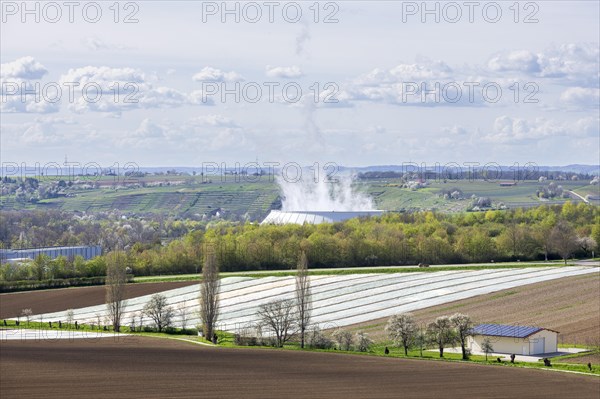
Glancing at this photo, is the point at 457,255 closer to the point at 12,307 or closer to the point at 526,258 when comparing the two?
the point at 526,258

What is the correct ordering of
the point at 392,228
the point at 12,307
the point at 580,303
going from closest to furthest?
1. the point at 580,303
2. the point at 12,307
3. the point at 392,228

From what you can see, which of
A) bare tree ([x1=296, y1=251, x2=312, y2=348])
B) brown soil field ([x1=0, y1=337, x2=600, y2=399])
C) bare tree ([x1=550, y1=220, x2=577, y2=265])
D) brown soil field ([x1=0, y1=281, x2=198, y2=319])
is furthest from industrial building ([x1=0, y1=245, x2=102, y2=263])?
brown soil field ([x1=0, y1=337, x2=600, y2=399])

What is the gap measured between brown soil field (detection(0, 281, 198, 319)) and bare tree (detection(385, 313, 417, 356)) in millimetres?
31600

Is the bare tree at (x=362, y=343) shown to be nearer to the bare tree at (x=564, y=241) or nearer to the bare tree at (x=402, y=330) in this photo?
the bare tree at (x=402, y=330)

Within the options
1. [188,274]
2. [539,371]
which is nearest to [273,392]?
[539,371]

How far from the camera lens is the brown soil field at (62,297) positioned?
84525 mm

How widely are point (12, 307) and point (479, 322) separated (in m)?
36.8

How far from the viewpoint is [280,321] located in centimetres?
6512

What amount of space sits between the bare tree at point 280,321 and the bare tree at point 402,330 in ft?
19.9

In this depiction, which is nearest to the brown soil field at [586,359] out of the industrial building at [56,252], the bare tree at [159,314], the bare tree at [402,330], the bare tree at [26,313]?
the bare tree at [402,330]

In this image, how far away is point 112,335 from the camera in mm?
66938

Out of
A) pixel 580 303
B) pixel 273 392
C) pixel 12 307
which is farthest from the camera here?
pixel 12 307

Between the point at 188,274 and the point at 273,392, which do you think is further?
the point at 188,274

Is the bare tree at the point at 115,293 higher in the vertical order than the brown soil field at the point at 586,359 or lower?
higher
